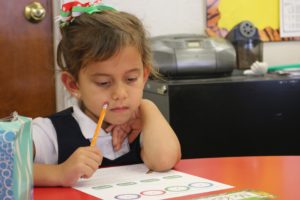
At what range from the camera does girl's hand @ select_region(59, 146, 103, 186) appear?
2.53ft

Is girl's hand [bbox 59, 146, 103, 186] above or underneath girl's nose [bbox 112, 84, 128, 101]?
underneath

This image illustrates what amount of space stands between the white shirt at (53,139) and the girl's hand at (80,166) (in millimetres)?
204

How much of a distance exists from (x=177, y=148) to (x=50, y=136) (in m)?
0.26

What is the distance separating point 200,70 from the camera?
1677 mm

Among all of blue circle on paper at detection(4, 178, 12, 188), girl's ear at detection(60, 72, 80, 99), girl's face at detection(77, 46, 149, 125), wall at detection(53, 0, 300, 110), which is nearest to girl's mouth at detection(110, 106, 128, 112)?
girl's face at detection(77, 46, 149, 125)

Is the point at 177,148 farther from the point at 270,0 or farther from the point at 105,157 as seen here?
the point at 270,0

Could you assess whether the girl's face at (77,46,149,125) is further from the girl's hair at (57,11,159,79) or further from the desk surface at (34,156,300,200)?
the desk surface at (34,156,300,200)

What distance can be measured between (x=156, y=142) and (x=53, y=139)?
21 centimetres

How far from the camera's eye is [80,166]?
777 millimetres

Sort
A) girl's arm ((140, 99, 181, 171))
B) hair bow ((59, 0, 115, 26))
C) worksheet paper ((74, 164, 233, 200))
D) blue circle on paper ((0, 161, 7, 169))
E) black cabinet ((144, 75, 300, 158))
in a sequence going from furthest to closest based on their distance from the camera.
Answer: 1. black cabinet ((144, 75, 300, 158))
2. hair bow ((59, 0, 115, 26))
3. girl's arm ((140, 99, 181, 171))
4. worksheet paper ((74, 164, 233, 200))
5. blue circle on paper ((0, 161, 7, 169))

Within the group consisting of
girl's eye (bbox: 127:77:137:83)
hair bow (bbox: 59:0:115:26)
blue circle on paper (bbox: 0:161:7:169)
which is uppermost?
hair bow (bbox: 59:0:115:26)

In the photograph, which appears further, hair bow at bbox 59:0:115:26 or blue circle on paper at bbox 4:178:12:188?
hair bow at bbox 59:0:115:26

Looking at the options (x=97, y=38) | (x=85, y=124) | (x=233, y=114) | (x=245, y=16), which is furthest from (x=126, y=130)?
(x=245, y=16)

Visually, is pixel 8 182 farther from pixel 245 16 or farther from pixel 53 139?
pixel 245 16
